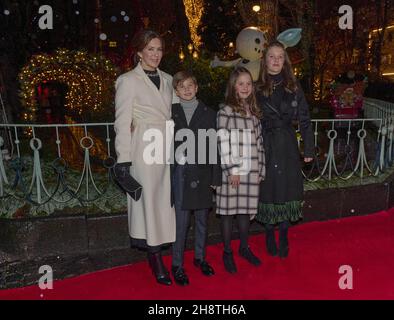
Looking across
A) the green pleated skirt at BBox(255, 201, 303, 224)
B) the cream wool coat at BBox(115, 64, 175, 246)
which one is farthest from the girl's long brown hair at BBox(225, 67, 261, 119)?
the green pleated skirt at BBox(255, 201, 303, 224)

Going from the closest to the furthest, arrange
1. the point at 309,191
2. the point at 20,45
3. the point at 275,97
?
the point at 275,97, the point at 309,191, the point at 20,45

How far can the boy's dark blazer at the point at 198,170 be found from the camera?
3.53 meters

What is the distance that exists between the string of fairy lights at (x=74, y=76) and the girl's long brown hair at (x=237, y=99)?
4.37m

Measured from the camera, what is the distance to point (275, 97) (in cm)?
385

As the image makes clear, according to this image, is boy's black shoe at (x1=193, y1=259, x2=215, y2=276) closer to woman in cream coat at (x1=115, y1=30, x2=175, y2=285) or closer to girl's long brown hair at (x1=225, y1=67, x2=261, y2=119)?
woman in cream coat at (x1=115, y1=30, x2=175, y2=285)

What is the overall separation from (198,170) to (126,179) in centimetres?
65

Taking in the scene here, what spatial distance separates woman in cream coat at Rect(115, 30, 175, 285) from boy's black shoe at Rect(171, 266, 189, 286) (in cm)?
31

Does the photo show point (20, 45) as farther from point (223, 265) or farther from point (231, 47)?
point (231, 47)

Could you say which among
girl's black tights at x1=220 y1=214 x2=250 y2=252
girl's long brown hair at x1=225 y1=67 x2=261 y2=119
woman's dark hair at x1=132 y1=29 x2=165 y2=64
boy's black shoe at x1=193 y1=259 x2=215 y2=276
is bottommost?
boy's black shoe at x1=193 y1=259 x2=215 y2=276

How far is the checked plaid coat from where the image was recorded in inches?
143

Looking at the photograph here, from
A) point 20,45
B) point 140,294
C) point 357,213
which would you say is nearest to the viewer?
point 140,294

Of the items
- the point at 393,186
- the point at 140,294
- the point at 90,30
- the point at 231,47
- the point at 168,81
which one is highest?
the point at 90,30

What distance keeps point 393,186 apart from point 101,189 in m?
3.93
